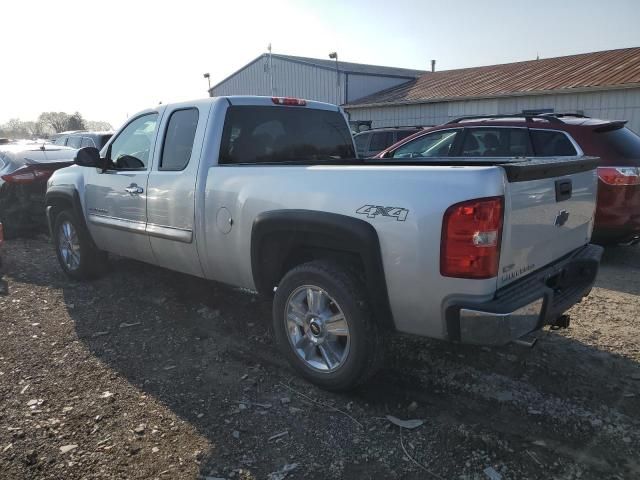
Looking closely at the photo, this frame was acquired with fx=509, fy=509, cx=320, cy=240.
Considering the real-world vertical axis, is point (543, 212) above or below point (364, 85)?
below

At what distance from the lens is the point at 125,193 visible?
4.73 meters

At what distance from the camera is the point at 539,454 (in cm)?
262

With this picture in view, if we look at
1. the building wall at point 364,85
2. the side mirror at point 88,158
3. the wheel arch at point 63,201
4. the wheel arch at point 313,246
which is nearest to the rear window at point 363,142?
the wheel arch at point 63,201

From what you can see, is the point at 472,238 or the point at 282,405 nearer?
the point at 472,238

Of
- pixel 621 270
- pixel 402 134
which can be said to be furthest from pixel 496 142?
pixel 402 134

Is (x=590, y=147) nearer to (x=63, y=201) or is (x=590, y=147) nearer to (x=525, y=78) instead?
(x=63, y=201)

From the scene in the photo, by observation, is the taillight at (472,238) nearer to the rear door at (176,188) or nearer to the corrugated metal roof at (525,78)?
the rear door at (176,188)

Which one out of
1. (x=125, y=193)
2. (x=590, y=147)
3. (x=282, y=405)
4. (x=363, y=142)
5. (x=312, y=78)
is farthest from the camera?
(x=312, y=78)

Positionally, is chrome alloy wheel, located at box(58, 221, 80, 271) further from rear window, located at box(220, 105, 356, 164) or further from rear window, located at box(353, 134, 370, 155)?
rear window, located at box(353, 134, 370, 155)

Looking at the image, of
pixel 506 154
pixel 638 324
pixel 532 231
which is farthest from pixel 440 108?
pixel 532 231

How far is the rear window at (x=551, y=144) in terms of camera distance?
596 centimetres

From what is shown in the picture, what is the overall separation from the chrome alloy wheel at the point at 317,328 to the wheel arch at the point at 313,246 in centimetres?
26

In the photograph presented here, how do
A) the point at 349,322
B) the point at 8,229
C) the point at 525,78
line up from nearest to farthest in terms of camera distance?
the point at 349,322 < the point at 8,229 < the point at 525,78

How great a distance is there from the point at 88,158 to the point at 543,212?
13.3 ft
